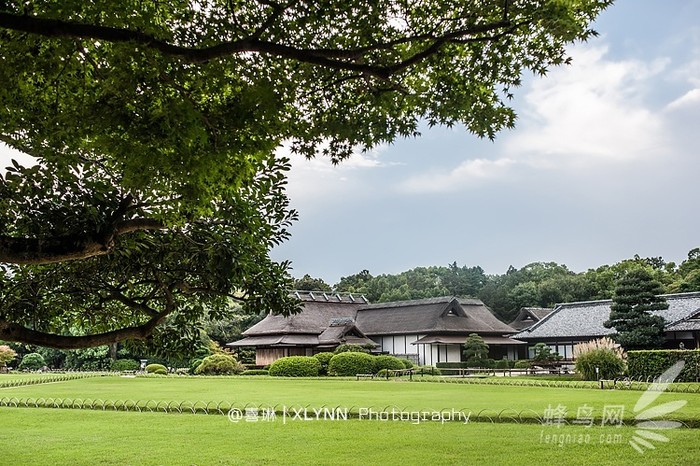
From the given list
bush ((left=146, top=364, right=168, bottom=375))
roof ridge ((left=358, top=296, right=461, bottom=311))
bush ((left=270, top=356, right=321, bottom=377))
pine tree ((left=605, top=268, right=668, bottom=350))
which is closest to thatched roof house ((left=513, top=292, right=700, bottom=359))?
pine tree ((left=605, top=268, right=668, bottom=350))

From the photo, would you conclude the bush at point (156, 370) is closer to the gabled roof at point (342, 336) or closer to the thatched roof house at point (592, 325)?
the gabled roof at point (342, 336)

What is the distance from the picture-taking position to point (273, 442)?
11.0 m

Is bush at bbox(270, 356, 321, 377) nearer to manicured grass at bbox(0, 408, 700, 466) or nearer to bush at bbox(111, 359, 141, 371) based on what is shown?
bush at bbox(111, 359, 141, 371)

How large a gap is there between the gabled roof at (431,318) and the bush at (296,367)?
9856 mm

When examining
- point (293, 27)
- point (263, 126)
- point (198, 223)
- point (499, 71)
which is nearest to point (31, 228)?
point (198, 223)

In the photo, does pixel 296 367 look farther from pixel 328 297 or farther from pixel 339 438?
pixel 339 438

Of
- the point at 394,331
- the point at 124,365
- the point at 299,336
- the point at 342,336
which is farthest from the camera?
the point at 394,331

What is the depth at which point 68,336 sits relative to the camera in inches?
278

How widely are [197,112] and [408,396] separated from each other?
16306 mm

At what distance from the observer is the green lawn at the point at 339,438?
364 inches

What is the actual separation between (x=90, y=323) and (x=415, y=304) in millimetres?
38207

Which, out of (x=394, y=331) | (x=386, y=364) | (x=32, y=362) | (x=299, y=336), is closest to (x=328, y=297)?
(x=299, y=336)

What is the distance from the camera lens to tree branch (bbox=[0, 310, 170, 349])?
6.66m

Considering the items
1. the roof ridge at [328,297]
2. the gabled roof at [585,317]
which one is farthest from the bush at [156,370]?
the gabled roof at [585,317]
